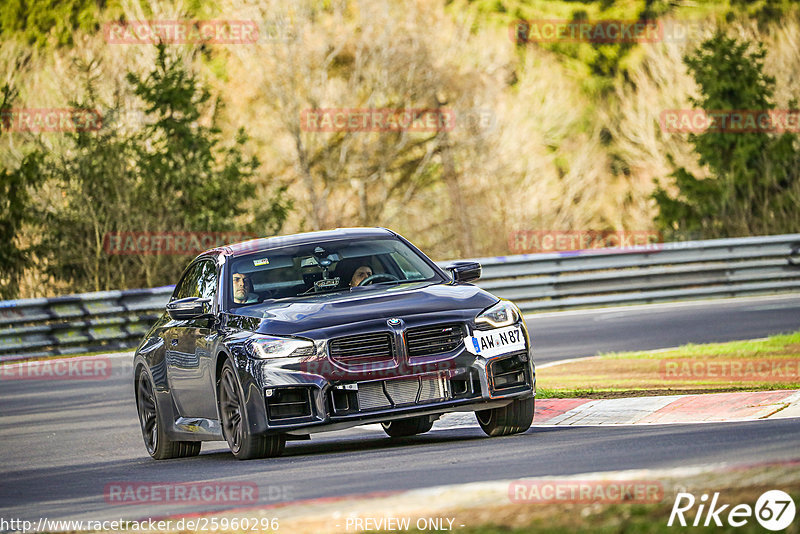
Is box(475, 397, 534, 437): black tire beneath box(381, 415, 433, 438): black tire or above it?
above

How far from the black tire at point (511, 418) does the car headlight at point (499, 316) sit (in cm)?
63

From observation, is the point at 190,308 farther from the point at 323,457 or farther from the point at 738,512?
the point at 738,512

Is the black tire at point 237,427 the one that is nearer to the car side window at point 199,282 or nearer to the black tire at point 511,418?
the car side window at point 199,282

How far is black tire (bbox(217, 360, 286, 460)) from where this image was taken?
10.0 metres

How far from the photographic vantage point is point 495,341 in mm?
9992

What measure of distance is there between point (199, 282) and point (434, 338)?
281cm

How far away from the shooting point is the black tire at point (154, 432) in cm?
1181

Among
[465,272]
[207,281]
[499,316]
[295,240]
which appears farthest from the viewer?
[207,281]

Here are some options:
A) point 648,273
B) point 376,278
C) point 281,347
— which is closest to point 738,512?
point 281,347

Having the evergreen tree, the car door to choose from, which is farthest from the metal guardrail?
the car door

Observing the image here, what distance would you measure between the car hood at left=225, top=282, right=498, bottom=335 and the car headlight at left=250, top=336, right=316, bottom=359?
6cm

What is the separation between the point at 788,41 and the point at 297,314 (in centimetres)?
4512

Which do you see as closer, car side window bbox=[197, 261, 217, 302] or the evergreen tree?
car side window bbox=[197, 261, 217, 302]

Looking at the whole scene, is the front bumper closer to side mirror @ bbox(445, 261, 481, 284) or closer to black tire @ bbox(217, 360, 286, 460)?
black tire @ bbox(217, 360, 286, 460)
